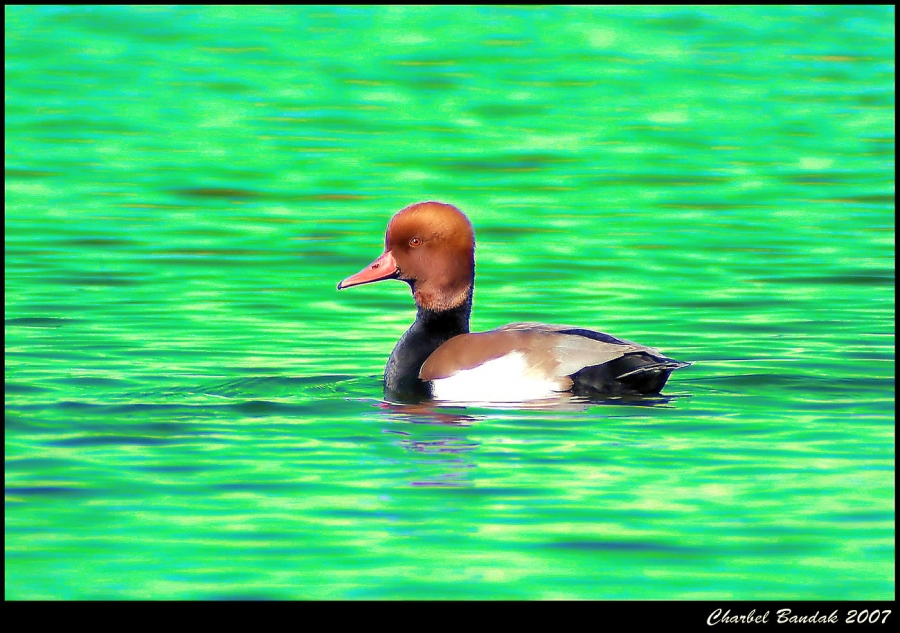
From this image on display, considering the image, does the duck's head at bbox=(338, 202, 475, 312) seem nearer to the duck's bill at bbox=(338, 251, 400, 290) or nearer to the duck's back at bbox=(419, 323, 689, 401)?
the duck's bill at bbox=(338, 251, 400, 290)

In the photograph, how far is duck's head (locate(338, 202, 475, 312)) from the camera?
8633 millimetres

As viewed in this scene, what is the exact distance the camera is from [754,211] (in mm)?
13812

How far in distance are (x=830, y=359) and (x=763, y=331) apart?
3.39 feet

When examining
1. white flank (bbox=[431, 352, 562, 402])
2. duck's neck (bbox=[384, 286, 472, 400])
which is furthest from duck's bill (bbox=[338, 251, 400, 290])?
white flank (bbox=[431, 352, 562, 402])

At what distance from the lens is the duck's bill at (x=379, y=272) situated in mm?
8695

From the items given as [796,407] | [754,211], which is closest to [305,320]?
[796,407]

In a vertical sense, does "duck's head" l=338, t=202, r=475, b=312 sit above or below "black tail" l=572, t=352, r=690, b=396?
above

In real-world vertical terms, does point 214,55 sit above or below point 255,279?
above

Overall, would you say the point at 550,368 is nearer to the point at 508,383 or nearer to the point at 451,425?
the point at 508,383

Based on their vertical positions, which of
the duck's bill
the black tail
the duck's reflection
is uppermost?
the duck's bill

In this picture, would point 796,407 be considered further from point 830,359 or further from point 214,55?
point 214,55

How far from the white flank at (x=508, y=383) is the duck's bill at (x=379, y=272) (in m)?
0.91

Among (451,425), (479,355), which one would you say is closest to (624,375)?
(479,355)

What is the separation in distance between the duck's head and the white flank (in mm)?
751
